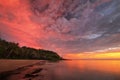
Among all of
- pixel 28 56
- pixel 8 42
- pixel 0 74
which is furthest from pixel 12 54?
pixel 0 74

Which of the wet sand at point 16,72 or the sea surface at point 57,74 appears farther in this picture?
the sea surface at point 57,74

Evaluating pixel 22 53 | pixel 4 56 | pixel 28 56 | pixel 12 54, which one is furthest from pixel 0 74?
pixel 28 56

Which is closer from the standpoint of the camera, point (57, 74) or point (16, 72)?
point (16, 72)

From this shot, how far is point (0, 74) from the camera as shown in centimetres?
2255

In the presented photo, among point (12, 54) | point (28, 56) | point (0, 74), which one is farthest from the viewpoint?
point (28, 56)

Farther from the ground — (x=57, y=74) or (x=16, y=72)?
(x=57, y=74)

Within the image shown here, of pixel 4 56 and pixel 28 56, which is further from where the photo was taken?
pixel 28 56

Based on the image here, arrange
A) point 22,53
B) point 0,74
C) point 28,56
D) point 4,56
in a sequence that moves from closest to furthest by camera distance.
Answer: point 0,74 → point 4,56 → point 22,53 → point 28,56

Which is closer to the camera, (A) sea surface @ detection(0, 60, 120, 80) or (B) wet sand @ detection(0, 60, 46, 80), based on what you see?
(B) wet sand @ detection(0, 60, 46, 80)

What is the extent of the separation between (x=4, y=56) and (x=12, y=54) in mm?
11939

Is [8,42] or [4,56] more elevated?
[8,42]

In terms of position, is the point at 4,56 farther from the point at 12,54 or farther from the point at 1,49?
the point at 12,54

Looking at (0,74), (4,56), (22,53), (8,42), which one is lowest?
(0,74)

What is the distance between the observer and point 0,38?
102m
